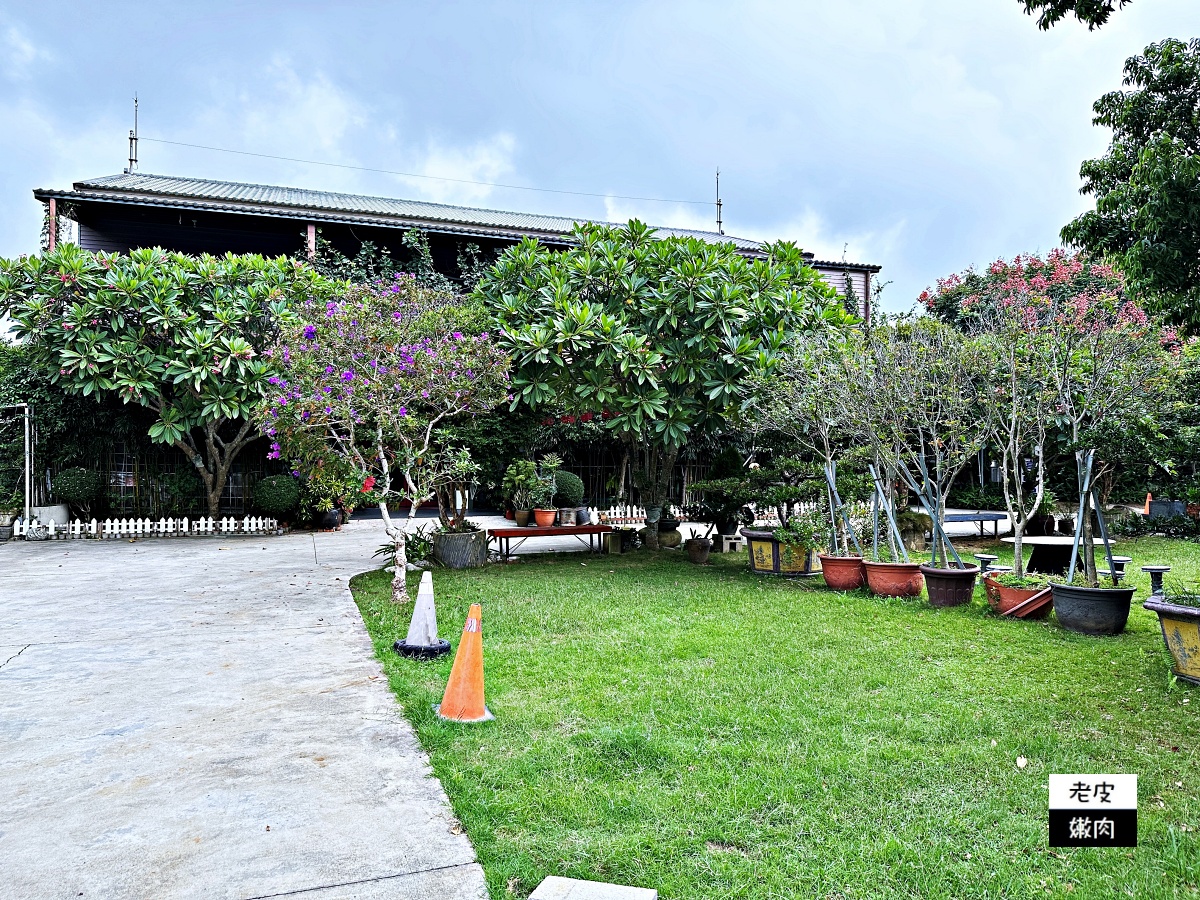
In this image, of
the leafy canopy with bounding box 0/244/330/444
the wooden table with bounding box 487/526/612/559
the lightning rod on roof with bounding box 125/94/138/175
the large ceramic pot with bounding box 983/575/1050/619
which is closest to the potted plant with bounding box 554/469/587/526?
the wooden table with bounding box 487/526/612/559

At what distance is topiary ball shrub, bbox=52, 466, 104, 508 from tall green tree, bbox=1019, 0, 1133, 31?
54.7ft

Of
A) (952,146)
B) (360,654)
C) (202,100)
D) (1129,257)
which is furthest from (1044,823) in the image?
(202,100)

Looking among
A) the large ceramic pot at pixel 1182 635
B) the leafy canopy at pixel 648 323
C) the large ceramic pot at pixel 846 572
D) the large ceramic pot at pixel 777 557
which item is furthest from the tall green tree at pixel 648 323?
the large ceramic pot at pixel 1182 635

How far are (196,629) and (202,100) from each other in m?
18.4

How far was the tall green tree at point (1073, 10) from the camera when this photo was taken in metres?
4.41

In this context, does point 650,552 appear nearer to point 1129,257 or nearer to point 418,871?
point 1129,257

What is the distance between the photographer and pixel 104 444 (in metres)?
15.6

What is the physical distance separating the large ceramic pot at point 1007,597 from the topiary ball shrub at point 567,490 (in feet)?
37.8

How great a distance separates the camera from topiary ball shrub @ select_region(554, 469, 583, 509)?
56.9ft

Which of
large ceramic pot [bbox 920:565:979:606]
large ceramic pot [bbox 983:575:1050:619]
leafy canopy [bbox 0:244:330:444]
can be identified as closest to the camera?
large ceramic pot [bbox 983:575:1050:619]

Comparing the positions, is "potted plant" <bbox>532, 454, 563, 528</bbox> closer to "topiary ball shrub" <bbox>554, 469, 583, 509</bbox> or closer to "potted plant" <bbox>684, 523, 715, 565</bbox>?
"potted plant" <bbox>684, 523, 715, 565</bbox>

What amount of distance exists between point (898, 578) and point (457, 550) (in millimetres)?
5601

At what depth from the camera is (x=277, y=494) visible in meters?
15.3

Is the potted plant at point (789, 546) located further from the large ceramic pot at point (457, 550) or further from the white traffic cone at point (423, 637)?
the white traffic cone at point (423, 637)
